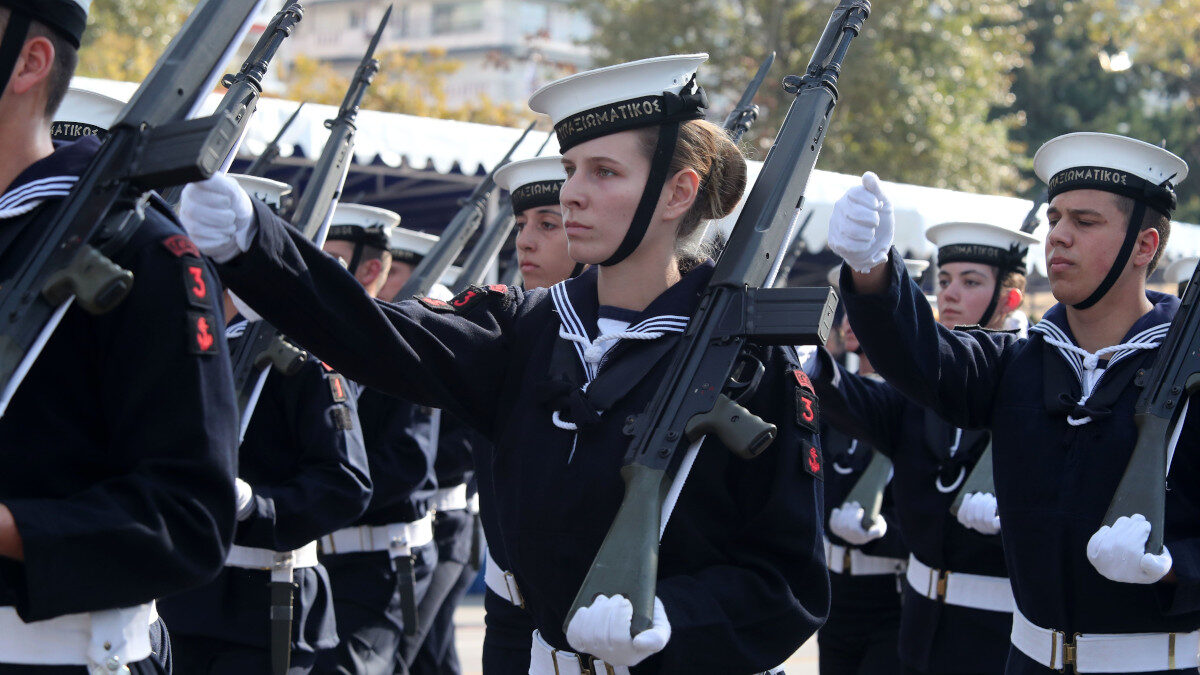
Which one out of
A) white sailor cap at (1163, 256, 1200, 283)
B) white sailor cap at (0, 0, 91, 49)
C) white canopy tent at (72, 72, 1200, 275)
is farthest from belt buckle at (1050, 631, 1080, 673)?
white canopy tent at (72, 72, 1200, 275)

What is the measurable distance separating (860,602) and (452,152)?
487cm

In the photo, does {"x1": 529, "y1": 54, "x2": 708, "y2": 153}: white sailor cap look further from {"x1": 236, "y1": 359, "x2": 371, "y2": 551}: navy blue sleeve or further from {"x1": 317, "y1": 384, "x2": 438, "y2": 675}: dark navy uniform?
{"x1": 317, "y1": 384, "x2": 438, "y2": 675}: dark navy uniform

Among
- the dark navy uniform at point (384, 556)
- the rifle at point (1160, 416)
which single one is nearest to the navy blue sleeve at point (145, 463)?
the rifle at point (1160, 416)

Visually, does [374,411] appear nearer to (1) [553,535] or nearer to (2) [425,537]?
(2) [425,537]

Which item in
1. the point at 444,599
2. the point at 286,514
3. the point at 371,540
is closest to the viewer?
the point at 286,514

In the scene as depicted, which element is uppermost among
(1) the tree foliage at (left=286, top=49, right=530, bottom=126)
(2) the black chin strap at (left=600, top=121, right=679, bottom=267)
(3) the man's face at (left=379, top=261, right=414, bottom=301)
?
(1) the tree foliage at (left=286, top=49, right=530, bottom=126)

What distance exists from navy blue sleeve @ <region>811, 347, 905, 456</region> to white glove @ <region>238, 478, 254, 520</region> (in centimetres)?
183

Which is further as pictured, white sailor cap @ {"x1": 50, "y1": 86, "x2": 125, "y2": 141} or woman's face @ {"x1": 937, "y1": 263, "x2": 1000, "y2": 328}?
woman's face @ {"x1": 937, "y1": 263, "x2": 1000, "y2": 328}

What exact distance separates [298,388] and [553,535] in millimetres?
2240

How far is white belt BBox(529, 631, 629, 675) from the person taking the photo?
2.94m

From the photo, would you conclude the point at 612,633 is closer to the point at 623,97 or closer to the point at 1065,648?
the point at 623,97

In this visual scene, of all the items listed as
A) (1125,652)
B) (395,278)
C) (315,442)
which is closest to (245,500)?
(315,442)

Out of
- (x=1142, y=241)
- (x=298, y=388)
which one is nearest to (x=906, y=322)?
(x=1142, y=241)

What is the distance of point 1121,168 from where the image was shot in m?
4.01
